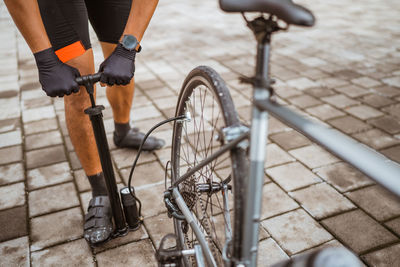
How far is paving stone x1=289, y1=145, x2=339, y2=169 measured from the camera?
253 centimetres

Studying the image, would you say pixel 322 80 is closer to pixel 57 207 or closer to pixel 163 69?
pixel 163 69

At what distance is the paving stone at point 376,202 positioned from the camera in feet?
6.73

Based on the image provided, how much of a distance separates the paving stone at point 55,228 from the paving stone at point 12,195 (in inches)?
9.2

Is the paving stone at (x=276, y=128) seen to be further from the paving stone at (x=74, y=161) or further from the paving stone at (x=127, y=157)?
the paving stone at (x=74, y=161)

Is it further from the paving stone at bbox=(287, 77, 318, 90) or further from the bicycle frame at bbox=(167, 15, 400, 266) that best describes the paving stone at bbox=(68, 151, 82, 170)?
the paving stone at bbox=(287, 77, 318, 90)

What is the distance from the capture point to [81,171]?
99.3 inches

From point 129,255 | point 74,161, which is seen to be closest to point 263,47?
point 129,255

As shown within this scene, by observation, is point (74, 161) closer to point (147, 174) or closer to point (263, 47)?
point (147, 174)

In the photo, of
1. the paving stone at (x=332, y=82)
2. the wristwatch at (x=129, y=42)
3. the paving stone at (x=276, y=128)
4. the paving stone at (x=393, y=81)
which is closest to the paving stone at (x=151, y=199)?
the wristwatch at (x=129, y=42)

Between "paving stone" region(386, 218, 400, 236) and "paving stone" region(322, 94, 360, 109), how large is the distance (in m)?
1.51

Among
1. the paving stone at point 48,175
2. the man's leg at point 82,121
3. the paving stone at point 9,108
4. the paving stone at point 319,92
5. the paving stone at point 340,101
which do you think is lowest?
the paving stone at point 48,175

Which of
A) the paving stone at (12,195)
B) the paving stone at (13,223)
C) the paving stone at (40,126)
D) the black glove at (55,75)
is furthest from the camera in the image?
the paving stone at (40,126)

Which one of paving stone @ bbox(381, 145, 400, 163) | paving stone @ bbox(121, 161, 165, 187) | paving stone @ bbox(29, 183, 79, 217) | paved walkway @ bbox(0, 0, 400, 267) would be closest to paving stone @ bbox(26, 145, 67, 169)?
paved walkway @ bbox(0, 0, 400, 267)

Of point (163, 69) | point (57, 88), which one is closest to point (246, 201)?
point (57, 88)
